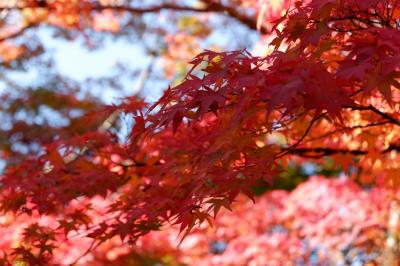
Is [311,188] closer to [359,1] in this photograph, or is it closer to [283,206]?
[283,206]

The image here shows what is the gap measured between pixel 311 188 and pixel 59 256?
8.91ft

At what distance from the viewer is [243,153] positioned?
183 cm

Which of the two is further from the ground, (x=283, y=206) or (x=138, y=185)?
(x=283, y=206)

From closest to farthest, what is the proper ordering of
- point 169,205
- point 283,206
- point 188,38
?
point 169,205
point 283,206
point 188,38

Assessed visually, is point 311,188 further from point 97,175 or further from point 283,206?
point 97,175

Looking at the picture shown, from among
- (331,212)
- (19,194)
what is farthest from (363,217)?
(19,194)

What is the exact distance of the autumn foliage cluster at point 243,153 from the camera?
1573mm

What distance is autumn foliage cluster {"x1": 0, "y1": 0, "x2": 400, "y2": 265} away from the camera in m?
1.57

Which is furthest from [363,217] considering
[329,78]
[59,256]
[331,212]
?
[329,78]

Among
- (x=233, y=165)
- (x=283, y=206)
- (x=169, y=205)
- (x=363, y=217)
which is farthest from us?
(x=283, y=206)

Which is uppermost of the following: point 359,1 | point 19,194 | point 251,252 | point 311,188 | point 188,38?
point 188,38

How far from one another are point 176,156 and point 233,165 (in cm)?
72

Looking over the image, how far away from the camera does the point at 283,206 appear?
6.44 metres

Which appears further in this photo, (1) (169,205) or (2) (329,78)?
(1) (169,205)
